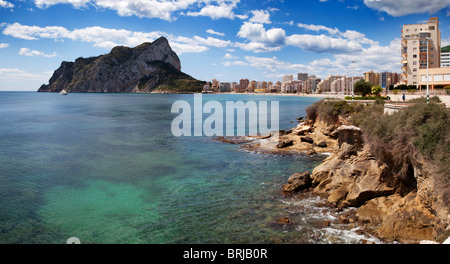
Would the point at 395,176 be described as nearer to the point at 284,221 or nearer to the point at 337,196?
the point at 337,196

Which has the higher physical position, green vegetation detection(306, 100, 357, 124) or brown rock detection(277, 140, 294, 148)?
green vegetation detection(306, 100, 357, 124)

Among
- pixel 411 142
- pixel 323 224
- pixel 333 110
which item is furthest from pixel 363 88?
pixel 323 224

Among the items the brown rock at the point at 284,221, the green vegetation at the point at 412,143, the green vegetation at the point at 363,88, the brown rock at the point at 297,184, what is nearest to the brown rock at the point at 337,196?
the brown rock at the point at 297,184

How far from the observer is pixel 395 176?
16906 mm

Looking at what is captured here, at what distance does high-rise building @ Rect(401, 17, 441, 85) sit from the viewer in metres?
76.3

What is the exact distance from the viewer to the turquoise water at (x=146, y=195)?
14.9 metres

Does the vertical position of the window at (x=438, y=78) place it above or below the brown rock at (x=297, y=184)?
above

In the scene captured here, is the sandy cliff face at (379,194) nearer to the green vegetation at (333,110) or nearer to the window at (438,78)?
the green vegetation at (333,110)

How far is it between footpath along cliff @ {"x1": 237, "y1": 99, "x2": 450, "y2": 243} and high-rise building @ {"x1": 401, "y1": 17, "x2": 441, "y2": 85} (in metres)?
67.2

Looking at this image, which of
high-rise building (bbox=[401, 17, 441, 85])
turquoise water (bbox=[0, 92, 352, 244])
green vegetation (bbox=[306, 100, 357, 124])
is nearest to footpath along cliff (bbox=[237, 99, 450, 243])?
turquoise water (bbox=[0, 92, 352, 244])

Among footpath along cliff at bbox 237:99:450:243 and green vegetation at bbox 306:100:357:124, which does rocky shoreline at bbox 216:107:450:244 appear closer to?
footpath along cliff at bbox 237:99:450:243

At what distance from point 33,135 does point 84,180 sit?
89.6ft

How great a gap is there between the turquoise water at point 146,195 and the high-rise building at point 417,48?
62480 millimetres

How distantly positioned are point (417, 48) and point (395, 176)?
240 feet
